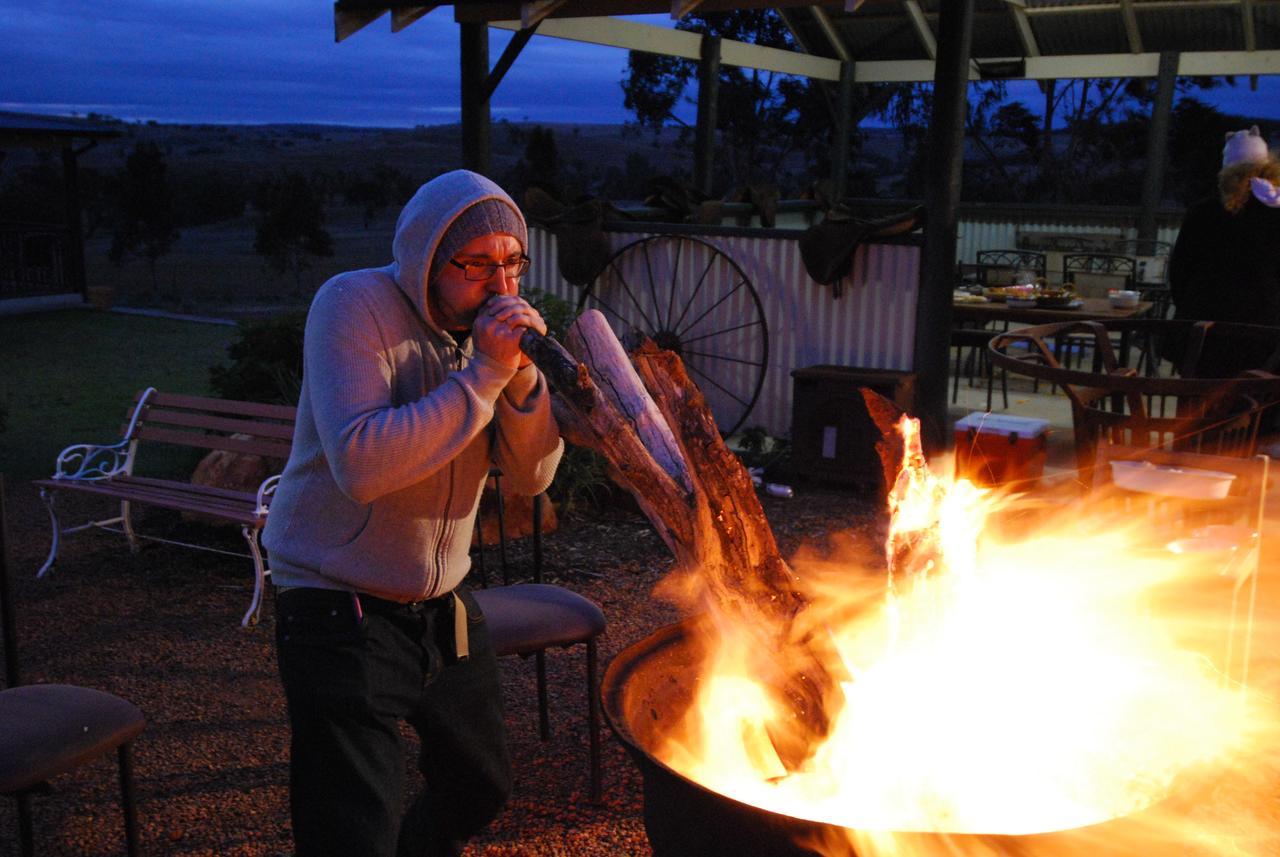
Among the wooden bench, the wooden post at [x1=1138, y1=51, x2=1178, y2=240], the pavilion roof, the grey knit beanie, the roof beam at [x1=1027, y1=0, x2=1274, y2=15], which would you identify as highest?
the roof beam at [x1=1027, y1=0, x2=1274, y2=15]

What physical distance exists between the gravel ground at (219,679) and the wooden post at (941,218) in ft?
2.94

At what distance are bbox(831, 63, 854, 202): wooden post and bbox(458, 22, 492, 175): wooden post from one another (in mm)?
6118

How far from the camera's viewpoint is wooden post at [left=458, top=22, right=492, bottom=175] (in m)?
8.41

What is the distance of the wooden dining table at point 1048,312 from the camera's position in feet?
23.7

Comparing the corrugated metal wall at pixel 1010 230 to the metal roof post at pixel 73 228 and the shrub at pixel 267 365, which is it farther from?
the metal roof post at pixel 73 228

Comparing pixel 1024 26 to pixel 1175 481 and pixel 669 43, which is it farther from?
pixel 1175 481

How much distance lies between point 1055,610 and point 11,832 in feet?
9.70

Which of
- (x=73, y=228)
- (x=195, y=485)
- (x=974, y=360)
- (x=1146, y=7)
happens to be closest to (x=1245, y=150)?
(x=974, y=360)

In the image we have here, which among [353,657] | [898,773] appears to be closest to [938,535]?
[898,773]

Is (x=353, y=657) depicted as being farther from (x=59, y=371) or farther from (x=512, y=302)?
(x=59, y=371)

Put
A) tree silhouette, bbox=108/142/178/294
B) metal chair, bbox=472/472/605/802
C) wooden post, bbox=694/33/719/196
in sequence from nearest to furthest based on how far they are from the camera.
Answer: metal chair, bbox=472/472/605/802 → wooden post, bbox=694/33/719/196 → tree silhouette, bbox=108/142/178/294

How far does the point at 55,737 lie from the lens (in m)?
2.37

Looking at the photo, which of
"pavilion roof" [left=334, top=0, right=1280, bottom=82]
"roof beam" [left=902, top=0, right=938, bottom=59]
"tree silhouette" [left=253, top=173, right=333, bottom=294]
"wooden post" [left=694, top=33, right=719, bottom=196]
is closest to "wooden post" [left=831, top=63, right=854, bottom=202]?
"pavilion roof" [left=334, top=0, right=1280, bottom=82]

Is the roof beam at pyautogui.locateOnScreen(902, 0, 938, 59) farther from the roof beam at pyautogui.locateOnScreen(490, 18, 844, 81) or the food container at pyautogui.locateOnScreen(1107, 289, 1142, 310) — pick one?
the food container at pyautogui.locateOnScreen(1107, 289, 1142, 310)
